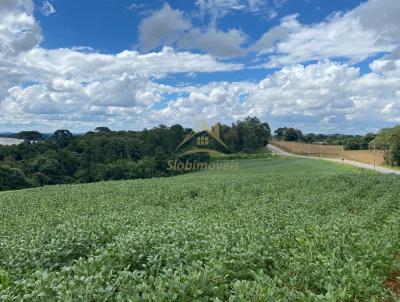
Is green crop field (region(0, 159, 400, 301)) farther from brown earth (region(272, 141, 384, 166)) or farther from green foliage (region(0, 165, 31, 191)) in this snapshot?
brown earth (region(272, 141, 384, 166))

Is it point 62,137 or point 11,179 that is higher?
point 62,137

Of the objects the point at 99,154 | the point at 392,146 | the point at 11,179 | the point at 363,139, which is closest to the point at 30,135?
the point at 99,154

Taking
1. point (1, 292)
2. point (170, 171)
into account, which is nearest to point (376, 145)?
point (170, 171)

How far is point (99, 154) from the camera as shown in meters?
71.1

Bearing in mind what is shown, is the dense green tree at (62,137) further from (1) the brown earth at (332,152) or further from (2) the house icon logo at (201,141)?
(1) the brown earth at (332,152)

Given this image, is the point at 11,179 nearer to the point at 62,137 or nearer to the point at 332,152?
the point at 62,137

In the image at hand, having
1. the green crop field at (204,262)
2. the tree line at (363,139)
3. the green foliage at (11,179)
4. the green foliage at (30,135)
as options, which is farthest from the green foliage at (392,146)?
the green foliage at (30,135)

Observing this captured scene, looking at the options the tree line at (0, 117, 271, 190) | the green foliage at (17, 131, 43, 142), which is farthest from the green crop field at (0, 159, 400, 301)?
the green foliage at (17, 131, 43, 142)

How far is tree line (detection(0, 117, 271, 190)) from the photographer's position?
58781mm

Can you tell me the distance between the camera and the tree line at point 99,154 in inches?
2314

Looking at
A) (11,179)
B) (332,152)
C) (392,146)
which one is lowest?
(11,179)

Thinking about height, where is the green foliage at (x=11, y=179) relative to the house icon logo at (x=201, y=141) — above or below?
below

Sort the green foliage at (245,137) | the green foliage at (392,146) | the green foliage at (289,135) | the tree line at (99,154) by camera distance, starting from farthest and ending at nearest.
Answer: the green foliage at (289,135) < the green foliage at (245,137) < the green foliage at (392,146) < the tree line at (99,154)

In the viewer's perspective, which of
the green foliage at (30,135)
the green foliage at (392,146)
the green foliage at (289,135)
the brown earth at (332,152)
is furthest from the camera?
the green foliage at (289,135)
